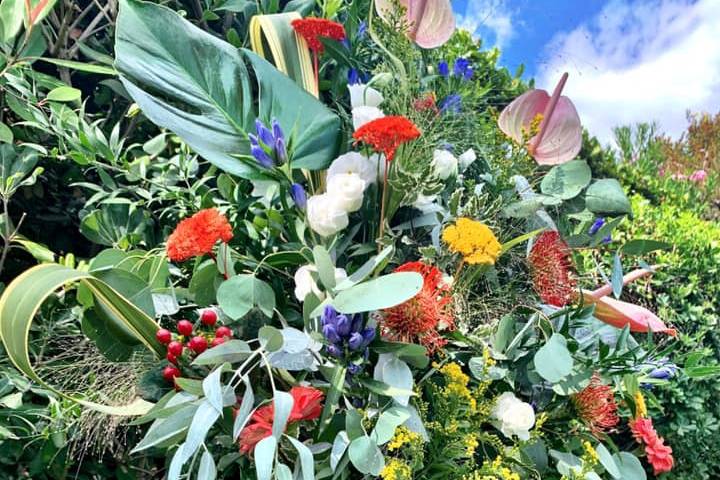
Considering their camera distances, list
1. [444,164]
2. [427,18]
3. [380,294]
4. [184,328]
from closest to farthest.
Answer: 1. [380,294]
2. [184,328]
3. [444,164]
4. [427,18]

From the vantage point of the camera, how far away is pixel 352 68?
90 cm

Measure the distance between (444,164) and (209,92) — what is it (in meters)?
0.31

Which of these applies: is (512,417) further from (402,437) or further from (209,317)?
(209,317)

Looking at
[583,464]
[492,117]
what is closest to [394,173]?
[492,117]

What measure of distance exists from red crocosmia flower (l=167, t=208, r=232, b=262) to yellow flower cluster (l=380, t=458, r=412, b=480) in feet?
0.98

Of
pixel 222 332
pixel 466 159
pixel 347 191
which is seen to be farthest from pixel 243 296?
pixel 466 159

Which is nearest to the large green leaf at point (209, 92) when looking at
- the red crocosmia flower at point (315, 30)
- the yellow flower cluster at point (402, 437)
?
the red crocosmia flower at point (315, 30)

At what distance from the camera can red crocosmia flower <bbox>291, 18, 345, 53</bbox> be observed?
0.82 meters

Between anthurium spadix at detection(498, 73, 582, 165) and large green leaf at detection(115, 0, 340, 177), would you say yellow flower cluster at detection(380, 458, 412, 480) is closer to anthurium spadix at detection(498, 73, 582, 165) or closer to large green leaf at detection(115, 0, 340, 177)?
large green leaf at detection(115, 0, 340, 177)

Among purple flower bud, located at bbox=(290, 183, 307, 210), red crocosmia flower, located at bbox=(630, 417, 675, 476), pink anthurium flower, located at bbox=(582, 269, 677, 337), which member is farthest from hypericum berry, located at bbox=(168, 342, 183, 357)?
Result: red crocosmia flower, located at bbox=(630, 417, 675, 476)

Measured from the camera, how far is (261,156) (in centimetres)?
68

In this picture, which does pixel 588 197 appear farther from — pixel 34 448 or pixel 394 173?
pixel 34 448

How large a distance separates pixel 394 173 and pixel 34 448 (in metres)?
0.67

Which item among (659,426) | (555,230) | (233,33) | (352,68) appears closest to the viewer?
(555,230)
